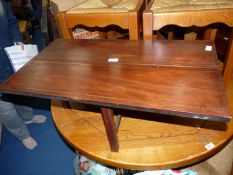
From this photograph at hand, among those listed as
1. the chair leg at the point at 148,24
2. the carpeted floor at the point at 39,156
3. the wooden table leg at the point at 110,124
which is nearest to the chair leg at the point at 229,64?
the chair leg at the point at 148,24

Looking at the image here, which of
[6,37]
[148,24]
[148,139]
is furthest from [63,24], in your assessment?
[148,139]

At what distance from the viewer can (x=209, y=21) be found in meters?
0.94

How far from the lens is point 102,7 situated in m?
1.22

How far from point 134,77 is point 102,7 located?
70 centimetres

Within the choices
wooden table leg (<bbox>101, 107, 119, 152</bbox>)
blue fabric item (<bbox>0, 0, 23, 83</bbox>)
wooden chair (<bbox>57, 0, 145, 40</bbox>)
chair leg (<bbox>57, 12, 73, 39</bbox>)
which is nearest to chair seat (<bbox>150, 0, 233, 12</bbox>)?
wooden chair (<bbox>57, 0, 145, 40</bbox>)

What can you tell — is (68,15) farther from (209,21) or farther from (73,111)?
(209,21)

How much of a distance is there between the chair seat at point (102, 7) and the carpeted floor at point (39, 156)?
3.20ft

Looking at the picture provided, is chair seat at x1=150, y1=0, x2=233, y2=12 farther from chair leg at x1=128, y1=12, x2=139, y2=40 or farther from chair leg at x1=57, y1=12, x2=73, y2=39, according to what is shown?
chair leg at x1=57, y1=12, x2=73, y2=39

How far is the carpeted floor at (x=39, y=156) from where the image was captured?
141 cm

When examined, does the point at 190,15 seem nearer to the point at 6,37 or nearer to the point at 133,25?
the point at 133,25

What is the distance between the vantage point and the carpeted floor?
1409 mm

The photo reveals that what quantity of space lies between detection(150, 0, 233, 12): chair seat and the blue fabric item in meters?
0.88

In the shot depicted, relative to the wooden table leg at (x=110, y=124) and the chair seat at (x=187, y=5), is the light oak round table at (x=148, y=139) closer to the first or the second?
the wooden table leg at (x=110, y=124)

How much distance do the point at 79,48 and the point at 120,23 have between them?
10.5 inches
